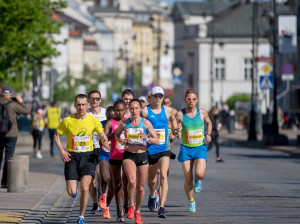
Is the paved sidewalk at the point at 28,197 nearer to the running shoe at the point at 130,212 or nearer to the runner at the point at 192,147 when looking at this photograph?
the running shoe at the point at 130,212

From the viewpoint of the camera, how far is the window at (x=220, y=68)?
10675cm

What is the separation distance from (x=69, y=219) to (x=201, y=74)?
93.5 m

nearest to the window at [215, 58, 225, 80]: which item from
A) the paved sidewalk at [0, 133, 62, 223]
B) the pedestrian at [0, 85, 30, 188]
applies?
the paved sidewalk at [0, 133, 62, 223]

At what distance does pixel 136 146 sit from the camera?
524 inches

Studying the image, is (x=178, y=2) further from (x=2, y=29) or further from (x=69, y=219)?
(x=69, y=219)

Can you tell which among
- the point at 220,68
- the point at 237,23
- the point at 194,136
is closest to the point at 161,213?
the point at 194,136

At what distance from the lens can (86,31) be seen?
533 ft

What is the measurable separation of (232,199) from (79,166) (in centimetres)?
473

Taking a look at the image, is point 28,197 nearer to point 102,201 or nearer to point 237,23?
point 102,201

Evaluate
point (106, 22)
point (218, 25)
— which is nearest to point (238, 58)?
point (218, 25)

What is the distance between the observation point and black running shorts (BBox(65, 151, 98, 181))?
508 inches

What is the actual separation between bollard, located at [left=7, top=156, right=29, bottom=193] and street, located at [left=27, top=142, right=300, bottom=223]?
0.77 meters

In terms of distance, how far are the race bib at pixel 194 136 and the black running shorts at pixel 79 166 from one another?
7.14 feet

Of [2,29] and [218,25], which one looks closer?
[2,29]
